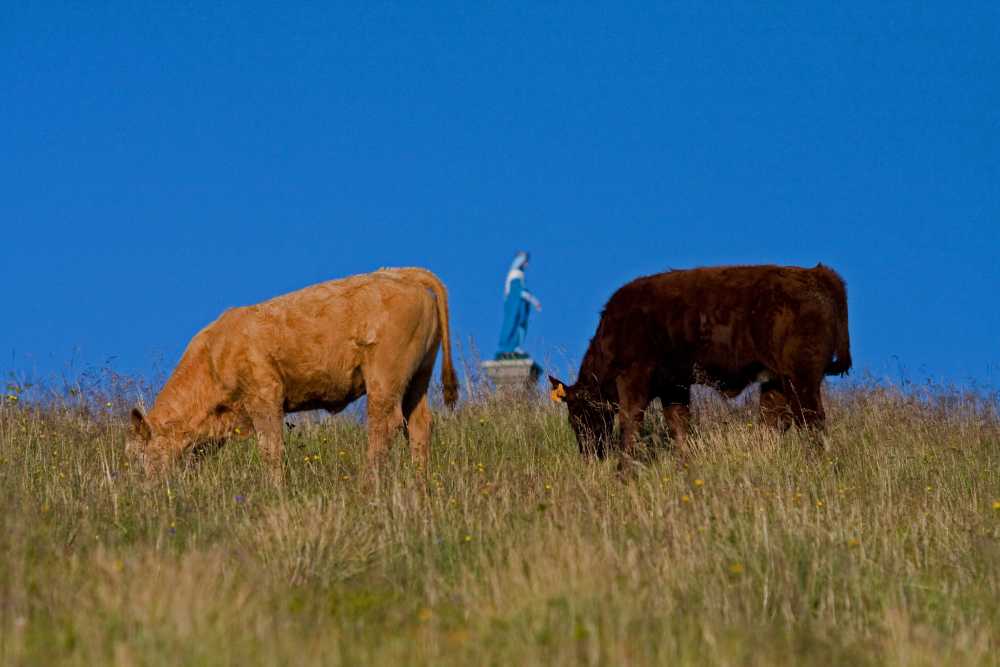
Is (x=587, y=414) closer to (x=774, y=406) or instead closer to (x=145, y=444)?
(x=774, y=406)

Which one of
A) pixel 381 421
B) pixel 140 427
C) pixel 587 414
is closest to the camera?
pixel 381 421

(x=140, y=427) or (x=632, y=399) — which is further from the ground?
(x=632, y=399)

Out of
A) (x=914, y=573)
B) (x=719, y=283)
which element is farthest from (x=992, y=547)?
(x=719, y=283)

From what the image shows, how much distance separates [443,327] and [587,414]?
7.22 ft

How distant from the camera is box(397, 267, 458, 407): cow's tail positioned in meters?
10.9

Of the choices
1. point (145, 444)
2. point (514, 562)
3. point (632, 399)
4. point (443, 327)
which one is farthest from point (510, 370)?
point (514, 562)

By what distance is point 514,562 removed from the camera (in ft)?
19.1

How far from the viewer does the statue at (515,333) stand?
18906 millimetres

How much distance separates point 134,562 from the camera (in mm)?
5820

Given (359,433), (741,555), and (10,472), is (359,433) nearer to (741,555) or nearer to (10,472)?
(10,472)

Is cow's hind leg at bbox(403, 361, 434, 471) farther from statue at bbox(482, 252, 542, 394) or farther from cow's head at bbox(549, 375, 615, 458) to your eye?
statue at bbox(482, 252, 542, 394)

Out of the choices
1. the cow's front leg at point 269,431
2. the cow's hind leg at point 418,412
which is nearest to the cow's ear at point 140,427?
the cow's front leg at point 269,431

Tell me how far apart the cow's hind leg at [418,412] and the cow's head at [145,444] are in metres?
2.29

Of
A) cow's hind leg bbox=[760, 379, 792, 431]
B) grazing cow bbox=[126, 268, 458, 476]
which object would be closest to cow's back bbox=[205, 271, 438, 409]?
grazing cow bbox=[126, 268, 458, 476]
